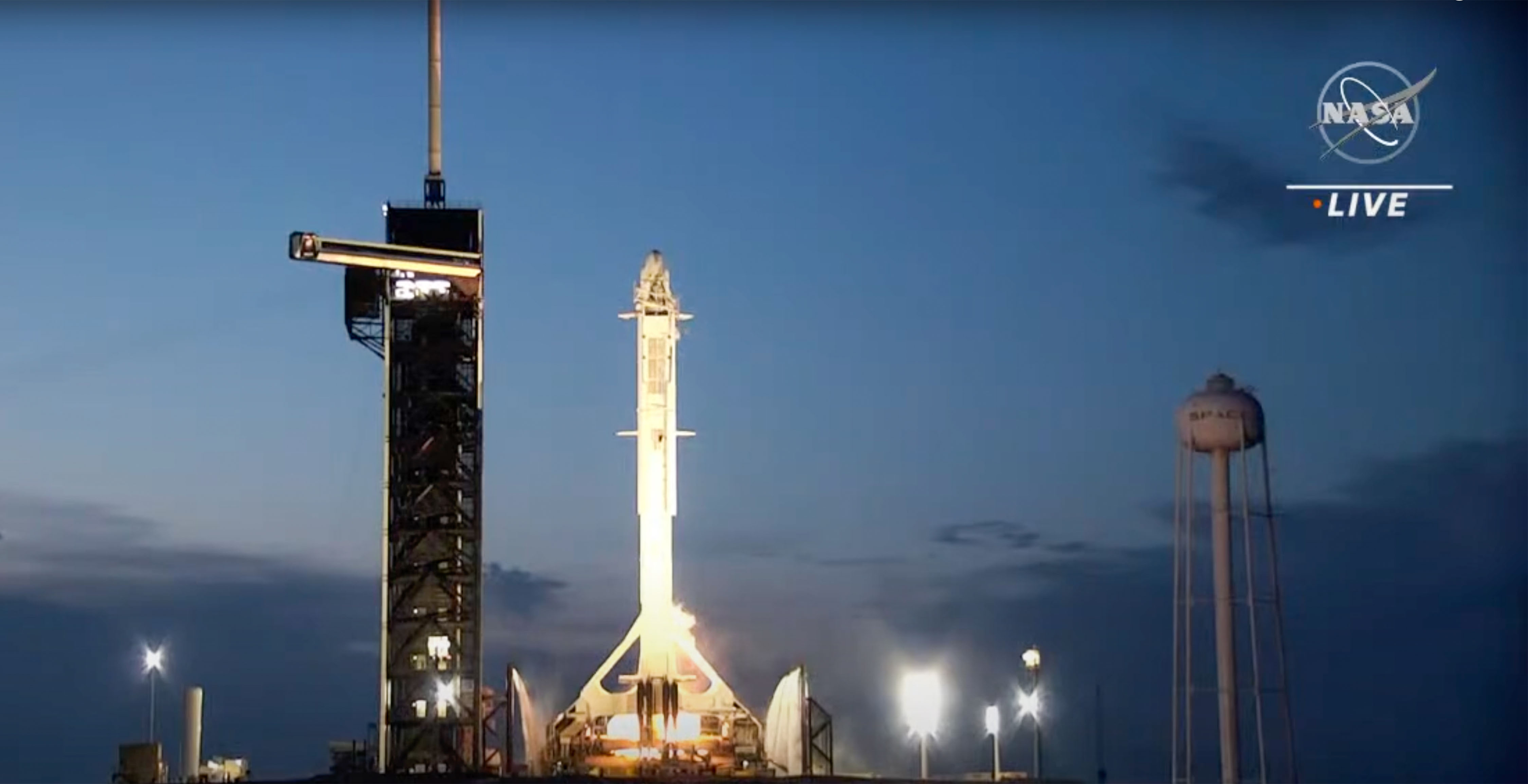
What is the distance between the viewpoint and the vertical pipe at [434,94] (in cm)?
10075

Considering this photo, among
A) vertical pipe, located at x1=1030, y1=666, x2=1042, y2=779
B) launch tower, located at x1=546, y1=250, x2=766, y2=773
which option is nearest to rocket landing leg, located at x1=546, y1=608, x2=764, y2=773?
launch tower, located at x1=546, y1=250, x2=766, y2=773

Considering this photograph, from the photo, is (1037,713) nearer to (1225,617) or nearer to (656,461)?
(1225,617)

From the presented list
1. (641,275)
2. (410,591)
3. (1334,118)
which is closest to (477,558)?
(410,591)

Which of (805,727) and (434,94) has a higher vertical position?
(434,94)

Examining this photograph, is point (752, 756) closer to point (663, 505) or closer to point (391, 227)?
point (663, 505)

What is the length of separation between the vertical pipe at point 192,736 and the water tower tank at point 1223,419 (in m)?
35.2

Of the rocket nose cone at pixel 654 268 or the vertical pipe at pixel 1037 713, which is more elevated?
the rocket nose cone at pixel 654 268

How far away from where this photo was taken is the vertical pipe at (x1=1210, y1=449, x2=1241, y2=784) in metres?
80.8

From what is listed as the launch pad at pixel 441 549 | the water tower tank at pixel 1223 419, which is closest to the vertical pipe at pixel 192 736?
the launch pad at pixel 441 549

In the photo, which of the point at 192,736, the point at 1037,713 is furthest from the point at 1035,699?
the point at 192,736

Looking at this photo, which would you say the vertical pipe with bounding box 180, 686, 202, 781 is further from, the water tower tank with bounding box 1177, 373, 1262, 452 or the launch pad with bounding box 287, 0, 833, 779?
the water tower tank with bounding box 1177, 373, 1262, 452

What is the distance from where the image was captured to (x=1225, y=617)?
81688mm

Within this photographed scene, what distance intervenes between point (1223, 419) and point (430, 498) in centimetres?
3347

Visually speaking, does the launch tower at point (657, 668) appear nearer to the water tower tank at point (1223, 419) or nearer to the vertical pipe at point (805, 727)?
the vertical pipe at point (805, 727)
